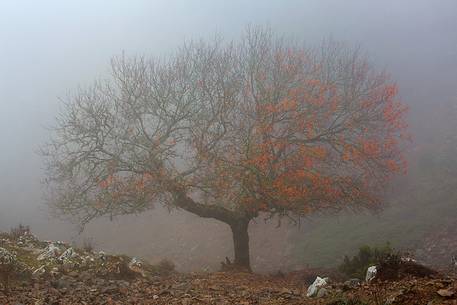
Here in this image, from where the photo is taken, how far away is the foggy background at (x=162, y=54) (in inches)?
1531

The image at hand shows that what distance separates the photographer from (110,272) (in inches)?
536

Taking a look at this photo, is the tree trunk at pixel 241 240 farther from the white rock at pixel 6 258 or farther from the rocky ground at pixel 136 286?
the white rock at pixel 6 258

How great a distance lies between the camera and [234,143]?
65.2 ft

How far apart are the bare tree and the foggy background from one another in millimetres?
10047

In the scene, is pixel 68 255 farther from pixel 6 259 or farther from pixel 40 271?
pixel 6 259

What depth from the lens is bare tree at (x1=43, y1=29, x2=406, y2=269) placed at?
19203 millimetres

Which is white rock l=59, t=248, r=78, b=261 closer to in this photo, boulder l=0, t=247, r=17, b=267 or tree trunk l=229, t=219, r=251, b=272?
boulder l=0, t=247, r=17, b=267

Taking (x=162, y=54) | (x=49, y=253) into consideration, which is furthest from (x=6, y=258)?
(x=162, y=54)

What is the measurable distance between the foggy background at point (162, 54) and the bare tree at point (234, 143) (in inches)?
396

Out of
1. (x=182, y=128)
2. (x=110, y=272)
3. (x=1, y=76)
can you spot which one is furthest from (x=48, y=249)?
(x=1, y=76)

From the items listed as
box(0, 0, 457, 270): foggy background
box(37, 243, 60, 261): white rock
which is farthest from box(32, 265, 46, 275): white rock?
box(0, 0, 457, 270): foggy background

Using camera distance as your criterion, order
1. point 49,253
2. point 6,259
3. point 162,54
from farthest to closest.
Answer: point 162,54 → point 49,253 → point 6,259

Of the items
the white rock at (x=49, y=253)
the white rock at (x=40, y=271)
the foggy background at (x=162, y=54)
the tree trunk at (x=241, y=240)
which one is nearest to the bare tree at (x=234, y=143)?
the tree trunk at (x=241, y=240)

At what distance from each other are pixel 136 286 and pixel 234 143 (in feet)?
29.6
